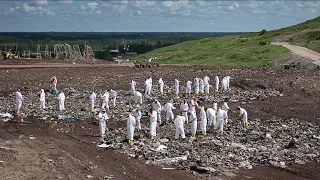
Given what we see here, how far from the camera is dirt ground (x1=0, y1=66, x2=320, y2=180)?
52.1 ft

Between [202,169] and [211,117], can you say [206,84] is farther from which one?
[202,169]

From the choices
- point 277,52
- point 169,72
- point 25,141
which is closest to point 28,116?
point 25,141

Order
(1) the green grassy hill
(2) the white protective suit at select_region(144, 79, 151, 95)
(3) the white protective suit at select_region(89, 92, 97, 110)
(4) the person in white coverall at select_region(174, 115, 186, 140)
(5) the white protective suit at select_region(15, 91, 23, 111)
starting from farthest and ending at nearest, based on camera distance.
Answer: (1) the green grassy hill → (2) the white protective suit at select_region(144, 79, 151, 95) → (3) the white protective suit at select_region(89, 92, 97, 110) → (5) the white protective suit at select_region(15, 91, 23, 111) → (4) the person in white coverall at select_region(174, 115, 186, 140)

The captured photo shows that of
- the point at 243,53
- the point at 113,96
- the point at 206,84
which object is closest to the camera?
the point at 113,96

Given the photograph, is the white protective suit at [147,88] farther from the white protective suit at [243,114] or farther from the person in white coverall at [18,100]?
the white protective suit at [243,114]

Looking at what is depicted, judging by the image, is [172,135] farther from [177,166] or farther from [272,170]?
[272,170]

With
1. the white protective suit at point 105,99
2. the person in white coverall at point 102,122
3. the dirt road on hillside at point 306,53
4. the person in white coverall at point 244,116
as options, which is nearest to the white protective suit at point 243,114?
the person in white coverall at point 244,116

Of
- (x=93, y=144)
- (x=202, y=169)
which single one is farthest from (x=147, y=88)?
(x=202, y=169)

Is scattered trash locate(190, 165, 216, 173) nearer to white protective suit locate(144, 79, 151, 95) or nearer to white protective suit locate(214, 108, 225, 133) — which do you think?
white protective suit locate(214, 108, 225, 133)

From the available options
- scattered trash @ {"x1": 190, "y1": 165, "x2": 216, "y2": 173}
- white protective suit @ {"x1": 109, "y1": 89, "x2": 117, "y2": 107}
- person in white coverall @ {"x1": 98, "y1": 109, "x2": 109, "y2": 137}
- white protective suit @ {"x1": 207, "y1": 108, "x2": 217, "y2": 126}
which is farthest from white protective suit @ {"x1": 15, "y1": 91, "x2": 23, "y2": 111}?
scattered trash @ {"x1": 190, "y1": 165, "x2": 216, "y2": 173}

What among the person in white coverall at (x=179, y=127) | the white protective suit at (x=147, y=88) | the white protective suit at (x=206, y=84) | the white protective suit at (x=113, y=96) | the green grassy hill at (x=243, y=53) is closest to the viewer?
the person in white coverall at (x=179, y=127)

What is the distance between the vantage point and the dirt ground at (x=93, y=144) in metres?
15.9

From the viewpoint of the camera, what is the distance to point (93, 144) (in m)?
19.7

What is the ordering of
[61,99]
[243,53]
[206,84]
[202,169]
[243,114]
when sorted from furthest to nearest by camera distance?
[243,53] < [206,84] < [61,99] < [243,114] < [202,169]
